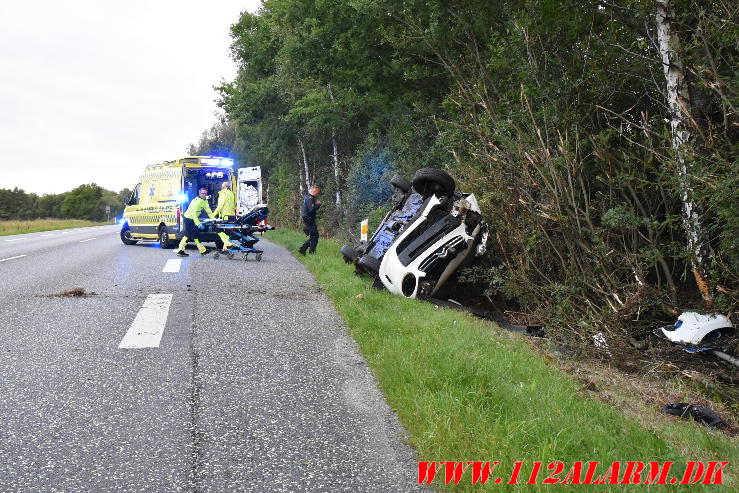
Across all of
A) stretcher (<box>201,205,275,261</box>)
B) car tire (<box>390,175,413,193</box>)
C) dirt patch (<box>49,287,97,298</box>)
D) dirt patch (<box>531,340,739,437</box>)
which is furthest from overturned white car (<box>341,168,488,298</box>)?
stretcher (<box>201,205,275,261</box>)

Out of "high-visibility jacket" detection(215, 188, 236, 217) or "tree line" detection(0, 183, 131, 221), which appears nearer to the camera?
"high-visibility jacket" detection(215, 188, 236, 217)

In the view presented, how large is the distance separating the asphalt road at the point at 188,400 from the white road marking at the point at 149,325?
0.07 feet

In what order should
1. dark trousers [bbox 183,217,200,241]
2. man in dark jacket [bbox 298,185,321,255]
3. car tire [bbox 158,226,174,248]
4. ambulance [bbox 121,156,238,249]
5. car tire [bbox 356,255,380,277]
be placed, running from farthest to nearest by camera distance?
1. car tire [bbox 158,226,174,248]
2. ambulance [bbox 121,156,238,249]
3. dark trousers [bbox 183,217,200,241]
4. man in dark jacket [bbox 298,185,321,255]
5. car tire [bbox 356,255,380,277]

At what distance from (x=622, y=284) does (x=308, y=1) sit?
14.3 metres

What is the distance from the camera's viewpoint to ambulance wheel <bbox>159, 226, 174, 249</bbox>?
57.5ft

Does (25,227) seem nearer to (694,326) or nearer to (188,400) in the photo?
Result: (188,400)

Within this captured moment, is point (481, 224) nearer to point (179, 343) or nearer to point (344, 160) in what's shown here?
point (179, 343)

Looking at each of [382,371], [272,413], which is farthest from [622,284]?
[272,413]

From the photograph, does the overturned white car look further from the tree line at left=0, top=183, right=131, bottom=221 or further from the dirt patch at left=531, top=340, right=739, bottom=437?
the tree line at left=0, top=183, right=131, bottom=221

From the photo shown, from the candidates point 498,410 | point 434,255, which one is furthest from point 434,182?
point 498,410

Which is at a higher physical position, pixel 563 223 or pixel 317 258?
pixel 563 223

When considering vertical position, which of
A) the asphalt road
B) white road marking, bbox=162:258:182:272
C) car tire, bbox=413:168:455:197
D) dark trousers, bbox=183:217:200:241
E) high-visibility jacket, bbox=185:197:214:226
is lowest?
the asphalt road

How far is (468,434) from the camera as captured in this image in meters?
3.44

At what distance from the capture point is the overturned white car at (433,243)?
8.37 m
